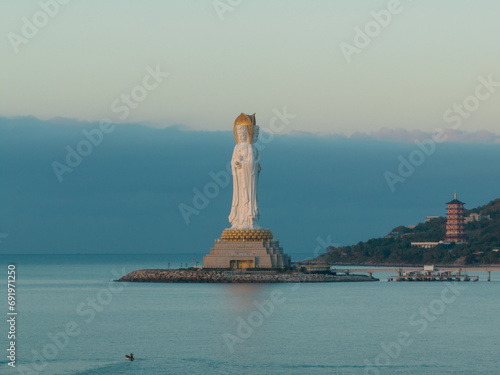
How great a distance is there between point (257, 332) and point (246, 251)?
115 feet

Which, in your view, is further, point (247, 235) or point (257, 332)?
point (247, 235)

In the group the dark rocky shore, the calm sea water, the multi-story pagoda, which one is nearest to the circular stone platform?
the dark rocky shore

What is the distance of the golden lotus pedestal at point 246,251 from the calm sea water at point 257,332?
7.76 m

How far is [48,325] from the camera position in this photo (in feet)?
176

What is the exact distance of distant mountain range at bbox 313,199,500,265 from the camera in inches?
5807

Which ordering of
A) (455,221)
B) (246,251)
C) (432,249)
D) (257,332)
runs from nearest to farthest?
(257,332), (246,251), (432,249), (455,221)

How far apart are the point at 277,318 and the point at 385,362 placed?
1504 centimetres

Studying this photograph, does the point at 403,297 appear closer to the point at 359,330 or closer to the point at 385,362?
the point at 359,330

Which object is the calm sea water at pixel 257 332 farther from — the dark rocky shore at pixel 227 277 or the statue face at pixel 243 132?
the statue face at pixel 243 132

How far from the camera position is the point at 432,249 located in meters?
152

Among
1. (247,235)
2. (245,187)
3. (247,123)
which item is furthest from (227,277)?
(247,123)

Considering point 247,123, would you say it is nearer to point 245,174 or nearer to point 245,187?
point 245,174

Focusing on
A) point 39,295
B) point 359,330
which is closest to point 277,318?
point 359,330

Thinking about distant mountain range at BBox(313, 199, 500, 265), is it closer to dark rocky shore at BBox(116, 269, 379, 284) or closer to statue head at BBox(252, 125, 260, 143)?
dark rocky shore at BBox(116, 269, 379, 284)
